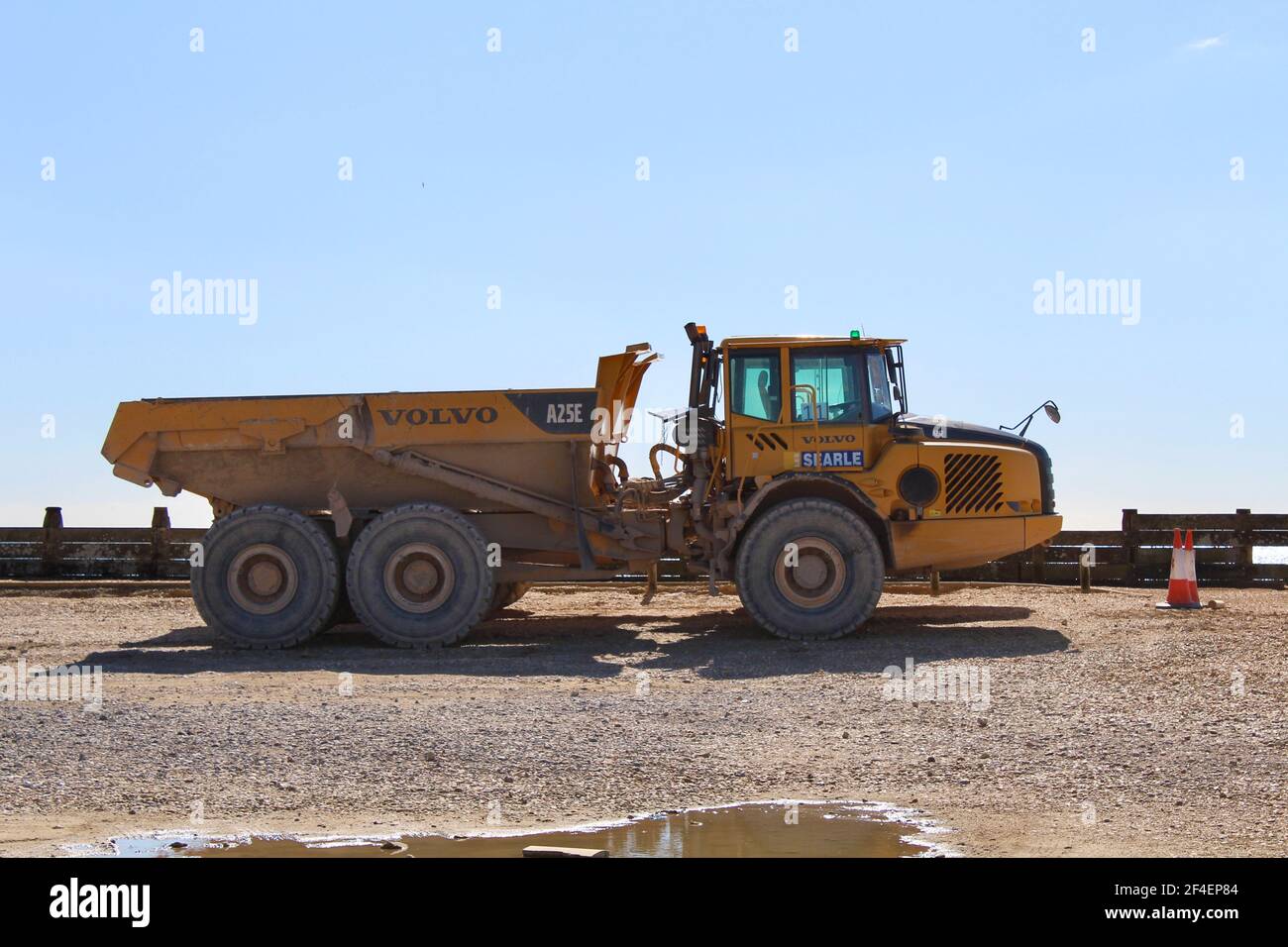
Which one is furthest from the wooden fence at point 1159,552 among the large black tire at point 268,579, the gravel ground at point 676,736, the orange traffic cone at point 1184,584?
the large black tire at point 268,579

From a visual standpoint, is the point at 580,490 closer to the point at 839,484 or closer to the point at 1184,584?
the point at 839,484

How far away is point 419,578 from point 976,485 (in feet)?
19.1

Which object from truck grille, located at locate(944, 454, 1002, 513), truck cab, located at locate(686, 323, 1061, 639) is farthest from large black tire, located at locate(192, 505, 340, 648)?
truck grille, located at locate(944, 454, 1002, 513)

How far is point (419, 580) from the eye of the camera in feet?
47.9

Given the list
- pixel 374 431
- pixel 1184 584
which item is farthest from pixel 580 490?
pixel 1184 584

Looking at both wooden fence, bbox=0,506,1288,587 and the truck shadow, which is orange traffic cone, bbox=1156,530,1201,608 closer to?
the truck shadow

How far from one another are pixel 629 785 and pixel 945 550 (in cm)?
706

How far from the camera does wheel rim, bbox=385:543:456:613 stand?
14539mm

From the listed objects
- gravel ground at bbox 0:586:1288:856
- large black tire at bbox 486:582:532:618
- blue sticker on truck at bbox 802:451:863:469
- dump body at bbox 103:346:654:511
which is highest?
dump body at bbox 103:346:654:511

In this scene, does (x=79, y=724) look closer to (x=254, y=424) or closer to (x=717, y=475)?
(x=254, y=424)

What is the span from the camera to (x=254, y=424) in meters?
14.8

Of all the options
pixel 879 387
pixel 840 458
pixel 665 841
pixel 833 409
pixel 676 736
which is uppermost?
pixel 879 387

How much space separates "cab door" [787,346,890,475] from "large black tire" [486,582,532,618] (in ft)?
13.9
